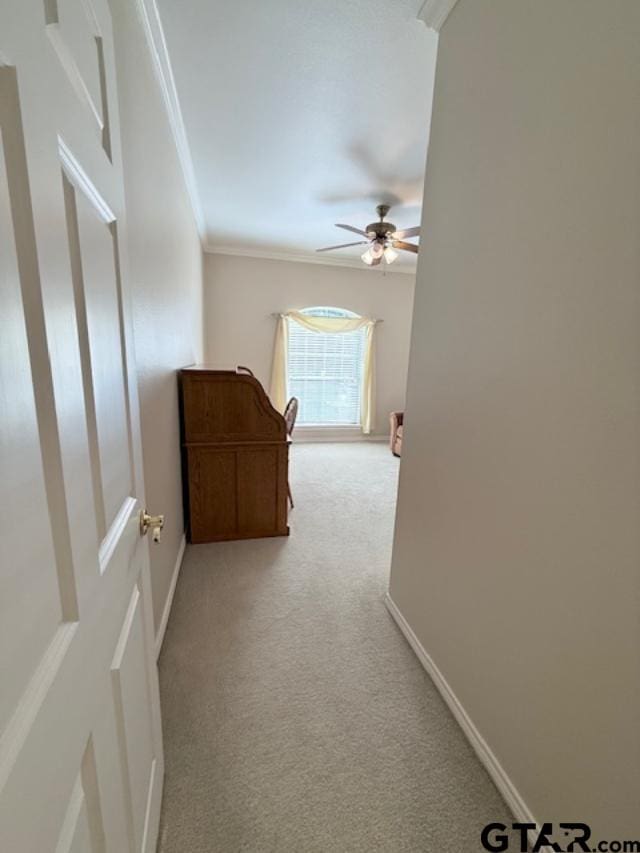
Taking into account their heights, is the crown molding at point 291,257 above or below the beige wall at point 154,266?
above

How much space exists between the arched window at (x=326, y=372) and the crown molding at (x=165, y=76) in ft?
8.69

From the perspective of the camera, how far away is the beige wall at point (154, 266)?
1.36 m

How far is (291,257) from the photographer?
493cm

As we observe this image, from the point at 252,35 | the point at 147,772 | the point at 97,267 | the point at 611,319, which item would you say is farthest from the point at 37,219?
the point at 252,35

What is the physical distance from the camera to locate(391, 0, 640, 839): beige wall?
0.79 meters

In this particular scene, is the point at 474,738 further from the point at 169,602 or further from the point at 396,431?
the point at 396,431

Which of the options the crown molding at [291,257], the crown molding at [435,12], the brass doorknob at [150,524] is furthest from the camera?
the crown molding at [291,257]

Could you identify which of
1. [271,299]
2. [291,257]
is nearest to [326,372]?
[271,299]

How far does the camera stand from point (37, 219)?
Answer: 41 centimetres

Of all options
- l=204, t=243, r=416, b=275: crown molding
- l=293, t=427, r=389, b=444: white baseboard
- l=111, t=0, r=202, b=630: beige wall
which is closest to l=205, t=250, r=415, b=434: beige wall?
l=204, t=243, r=416, b=275: crown molding

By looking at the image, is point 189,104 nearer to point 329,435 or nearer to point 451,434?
point 451,434

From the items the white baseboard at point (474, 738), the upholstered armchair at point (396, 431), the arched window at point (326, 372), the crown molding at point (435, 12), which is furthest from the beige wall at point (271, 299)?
the white baseboard at point (474, 738)

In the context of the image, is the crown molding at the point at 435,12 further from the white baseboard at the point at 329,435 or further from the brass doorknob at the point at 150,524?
the white baseboard at the point at 329,435

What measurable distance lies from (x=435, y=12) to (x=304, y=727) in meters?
2.78
